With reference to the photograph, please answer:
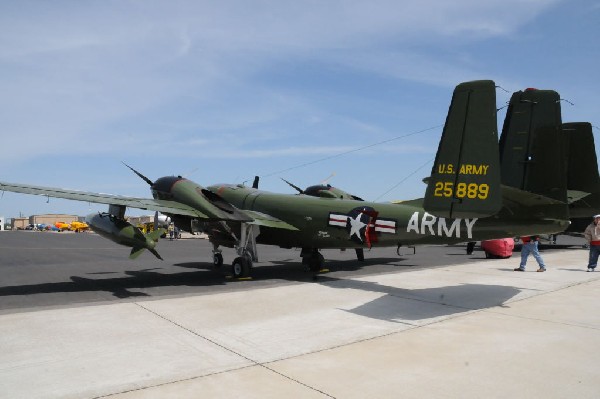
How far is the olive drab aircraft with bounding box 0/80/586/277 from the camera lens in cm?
877

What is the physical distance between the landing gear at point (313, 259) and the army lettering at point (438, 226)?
4.74m

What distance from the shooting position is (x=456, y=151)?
8.95 metres

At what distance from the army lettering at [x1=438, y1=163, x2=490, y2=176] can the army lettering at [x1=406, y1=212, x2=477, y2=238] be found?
2.01 metres

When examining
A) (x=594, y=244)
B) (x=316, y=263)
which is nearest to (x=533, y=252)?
(x=594, y=244)

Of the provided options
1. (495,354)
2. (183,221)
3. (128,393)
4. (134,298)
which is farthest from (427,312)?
(183,221)

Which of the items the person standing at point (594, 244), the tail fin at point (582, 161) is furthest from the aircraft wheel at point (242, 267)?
the tail fin at point (582, 161)

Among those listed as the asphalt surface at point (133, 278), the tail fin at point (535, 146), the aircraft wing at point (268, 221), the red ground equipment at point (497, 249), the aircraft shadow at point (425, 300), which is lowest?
the asphalt surface at point (133, 278)

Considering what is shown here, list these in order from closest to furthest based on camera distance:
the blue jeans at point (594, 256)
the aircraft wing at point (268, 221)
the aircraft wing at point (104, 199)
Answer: the aircraft wing at point (104, 199) → the aircraft wing at point (268, 221) → the blue jeans at point (594, 256)

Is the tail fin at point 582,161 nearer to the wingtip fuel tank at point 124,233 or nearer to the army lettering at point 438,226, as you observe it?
the army lettering at point 438,226

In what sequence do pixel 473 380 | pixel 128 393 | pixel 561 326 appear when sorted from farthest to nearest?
pixel 561 326 → pixel 473 380 → pixel 128 393

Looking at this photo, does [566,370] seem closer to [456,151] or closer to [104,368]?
[456,151]

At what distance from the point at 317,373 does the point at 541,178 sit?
7.63 metres

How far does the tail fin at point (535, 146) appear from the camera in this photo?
9906mm

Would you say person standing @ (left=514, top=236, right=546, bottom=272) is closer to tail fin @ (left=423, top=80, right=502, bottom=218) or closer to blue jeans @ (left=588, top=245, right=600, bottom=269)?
blue jeans @ (left=588, top=245, right=600, bottom=269)
